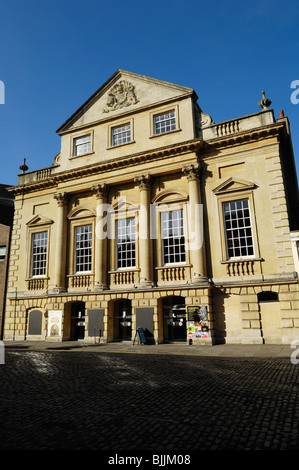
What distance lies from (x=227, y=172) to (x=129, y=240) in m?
7.88

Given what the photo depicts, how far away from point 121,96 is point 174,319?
17.1 m

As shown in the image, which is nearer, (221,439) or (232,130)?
(221,439)

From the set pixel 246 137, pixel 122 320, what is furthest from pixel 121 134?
pixel 122 320

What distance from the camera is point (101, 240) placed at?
21.6m

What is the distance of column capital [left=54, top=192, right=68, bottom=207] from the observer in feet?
78.2

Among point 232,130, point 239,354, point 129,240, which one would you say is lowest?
point 239,354

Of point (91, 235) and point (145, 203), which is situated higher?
point (145, 203)

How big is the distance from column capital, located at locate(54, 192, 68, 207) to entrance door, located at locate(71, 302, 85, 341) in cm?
766

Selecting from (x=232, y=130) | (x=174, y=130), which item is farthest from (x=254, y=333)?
(x=174, y=130)

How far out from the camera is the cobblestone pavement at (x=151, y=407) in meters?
4.63

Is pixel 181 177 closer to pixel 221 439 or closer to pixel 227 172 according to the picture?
pixel 227 172

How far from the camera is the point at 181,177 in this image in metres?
20.8

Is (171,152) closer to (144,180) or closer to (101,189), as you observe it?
(144,180)
